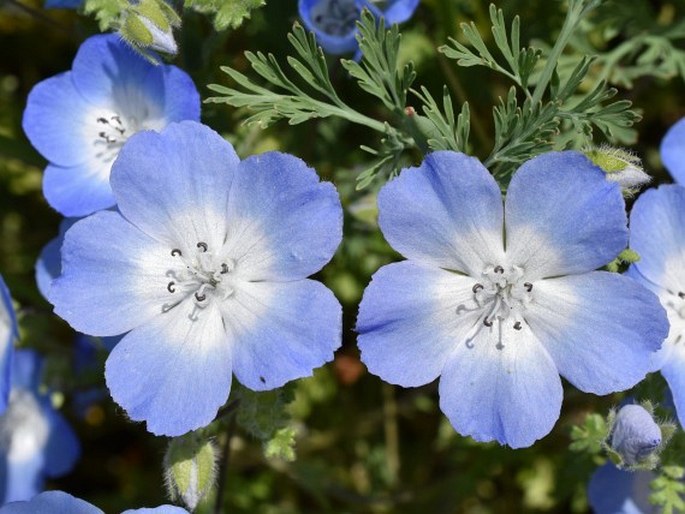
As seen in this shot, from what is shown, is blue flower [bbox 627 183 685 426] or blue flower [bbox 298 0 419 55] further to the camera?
blue flower [bbox 298 0 419 55]

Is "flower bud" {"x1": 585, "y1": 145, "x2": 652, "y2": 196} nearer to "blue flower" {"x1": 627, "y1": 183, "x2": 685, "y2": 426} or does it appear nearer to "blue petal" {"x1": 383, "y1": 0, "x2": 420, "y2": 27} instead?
"blue flower" {"x1": 627, "y1": 183, "x2": 685, "y2": 426}

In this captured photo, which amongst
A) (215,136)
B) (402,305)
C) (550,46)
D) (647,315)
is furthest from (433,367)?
(550,46)

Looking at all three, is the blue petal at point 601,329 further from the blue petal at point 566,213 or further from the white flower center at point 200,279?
the white flower center at point 200,279

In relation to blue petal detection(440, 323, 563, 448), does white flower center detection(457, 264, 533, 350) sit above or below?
above

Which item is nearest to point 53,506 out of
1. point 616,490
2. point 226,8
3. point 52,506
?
point 52,506

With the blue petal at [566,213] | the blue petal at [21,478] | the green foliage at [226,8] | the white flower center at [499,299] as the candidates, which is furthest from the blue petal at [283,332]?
the blue petal at [21,478]

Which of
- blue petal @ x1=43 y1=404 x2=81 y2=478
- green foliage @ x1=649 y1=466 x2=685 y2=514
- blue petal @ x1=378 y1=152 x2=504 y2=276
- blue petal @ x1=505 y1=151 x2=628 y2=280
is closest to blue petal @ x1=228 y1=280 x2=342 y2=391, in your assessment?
blue petal @ x1=378 y1=152 x2=504 y2=276

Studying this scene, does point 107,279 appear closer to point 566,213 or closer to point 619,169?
point 566,213
